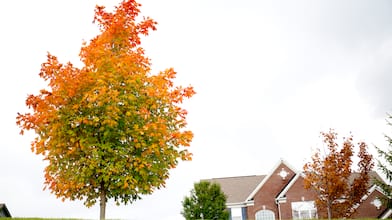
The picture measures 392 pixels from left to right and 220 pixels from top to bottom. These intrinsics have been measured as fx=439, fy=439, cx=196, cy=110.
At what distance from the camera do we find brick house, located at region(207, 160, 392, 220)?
4788 cm

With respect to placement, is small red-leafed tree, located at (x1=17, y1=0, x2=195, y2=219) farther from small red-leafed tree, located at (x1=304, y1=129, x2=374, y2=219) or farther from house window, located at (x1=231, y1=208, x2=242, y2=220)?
house window, located at (x1=231, y1=208, x2=242, y2=220)

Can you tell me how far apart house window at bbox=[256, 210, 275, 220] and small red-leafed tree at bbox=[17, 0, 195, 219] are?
36.0 metres

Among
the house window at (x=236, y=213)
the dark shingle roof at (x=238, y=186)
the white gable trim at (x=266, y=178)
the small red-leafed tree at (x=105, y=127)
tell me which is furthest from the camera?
the dark shingle roof at (x=238, y=186)

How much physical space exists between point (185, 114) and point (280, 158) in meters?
36.5

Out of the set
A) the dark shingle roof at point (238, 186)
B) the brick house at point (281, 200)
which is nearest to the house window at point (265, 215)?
the brick house at point (281, 200)

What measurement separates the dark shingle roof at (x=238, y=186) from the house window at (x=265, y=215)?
3.10 meters

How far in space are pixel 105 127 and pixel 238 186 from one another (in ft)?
139

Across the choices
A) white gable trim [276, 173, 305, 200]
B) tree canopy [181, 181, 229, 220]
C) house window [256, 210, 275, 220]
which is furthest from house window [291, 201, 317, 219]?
tree canopy [181, 181, 229, 220]

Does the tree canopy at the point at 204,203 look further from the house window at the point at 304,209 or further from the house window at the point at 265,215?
the house window at the point at 304,209

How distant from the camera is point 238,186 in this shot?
56.4 meters

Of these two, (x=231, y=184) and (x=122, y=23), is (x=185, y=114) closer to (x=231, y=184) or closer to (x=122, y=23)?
(x=122, y=23)

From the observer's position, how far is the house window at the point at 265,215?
50.3 meters

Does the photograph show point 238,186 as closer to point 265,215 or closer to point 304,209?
point 265,215

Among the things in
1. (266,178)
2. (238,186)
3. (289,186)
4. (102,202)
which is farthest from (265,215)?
(102,202)
